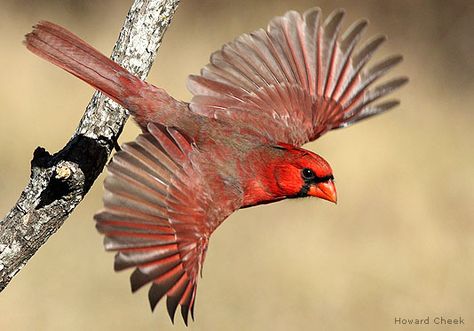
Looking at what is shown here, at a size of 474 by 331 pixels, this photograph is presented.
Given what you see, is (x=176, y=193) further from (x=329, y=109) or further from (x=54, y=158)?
(x=329, y=109)

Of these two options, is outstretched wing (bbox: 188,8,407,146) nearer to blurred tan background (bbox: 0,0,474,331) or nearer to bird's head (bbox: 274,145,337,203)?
bird's head (bbox: 274,145,337,203)

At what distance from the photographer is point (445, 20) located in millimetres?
9328

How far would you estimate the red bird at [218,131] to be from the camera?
4031 mm

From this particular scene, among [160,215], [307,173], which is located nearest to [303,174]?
[307,173]

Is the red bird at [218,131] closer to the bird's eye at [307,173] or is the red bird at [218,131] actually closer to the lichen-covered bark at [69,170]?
the bird's eye at [307,173]

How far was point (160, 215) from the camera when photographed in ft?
13.5

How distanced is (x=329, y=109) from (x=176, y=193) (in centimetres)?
123

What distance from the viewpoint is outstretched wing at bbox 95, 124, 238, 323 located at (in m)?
3.95

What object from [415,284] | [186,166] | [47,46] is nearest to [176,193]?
[186,166]

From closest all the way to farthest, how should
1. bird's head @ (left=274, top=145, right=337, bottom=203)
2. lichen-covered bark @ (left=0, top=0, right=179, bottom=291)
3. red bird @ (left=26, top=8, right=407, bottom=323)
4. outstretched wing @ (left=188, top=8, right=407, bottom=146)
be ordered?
1. lichen-covered bark @ (left=0, top=0, right=179, bottom=291)
2. red bird @ (left=26, top=8, right=407, bottom=323)
3. bird's head @ (left=274, top=145, right=337, bottom=203)
4. outstretched wing @ (left=188, top=8, right=407, bottom=146)

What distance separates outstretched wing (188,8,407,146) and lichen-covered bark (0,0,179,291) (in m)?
0.73

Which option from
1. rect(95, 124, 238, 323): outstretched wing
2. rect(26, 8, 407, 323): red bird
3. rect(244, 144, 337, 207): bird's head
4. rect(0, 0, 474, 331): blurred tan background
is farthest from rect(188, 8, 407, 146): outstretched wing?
rect(0, 0, 474, 331): blurred tan background

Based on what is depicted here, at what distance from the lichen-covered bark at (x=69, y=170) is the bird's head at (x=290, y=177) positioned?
27.4 inches

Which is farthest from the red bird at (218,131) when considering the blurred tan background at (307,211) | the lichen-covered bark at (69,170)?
the blurred tan background at (307,211)
